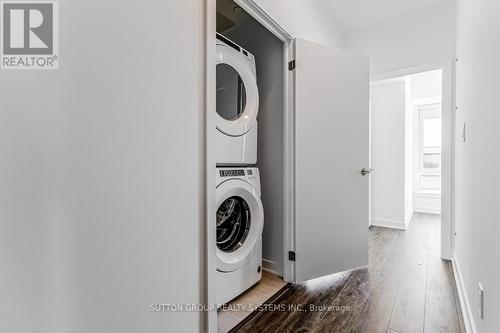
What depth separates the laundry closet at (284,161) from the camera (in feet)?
5.49

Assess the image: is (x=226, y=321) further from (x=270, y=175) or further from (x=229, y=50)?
(x=229, y=50)

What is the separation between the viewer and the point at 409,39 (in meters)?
2.59

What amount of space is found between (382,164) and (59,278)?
3.92 meters

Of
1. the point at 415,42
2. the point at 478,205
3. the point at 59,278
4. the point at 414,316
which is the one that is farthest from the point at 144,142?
the point at 415,42

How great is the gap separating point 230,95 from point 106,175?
47.9 inches

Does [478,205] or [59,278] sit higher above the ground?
[478,205]

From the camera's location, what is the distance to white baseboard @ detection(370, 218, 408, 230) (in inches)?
135

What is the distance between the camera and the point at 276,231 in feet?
6.75

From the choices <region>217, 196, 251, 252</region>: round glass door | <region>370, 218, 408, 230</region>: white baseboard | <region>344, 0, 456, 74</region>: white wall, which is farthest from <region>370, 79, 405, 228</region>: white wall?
<region>217, 196, 251, 252</region>: round glass door

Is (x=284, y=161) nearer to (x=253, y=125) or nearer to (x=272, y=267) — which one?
(x=253, y=125)

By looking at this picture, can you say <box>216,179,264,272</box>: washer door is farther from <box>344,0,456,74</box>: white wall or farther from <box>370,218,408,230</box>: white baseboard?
<box>370,218,408,230</box>: white baseboard

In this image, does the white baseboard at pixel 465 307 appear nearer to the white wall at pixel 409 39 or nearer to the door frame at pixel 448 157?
the door frame at pixel 448 157
